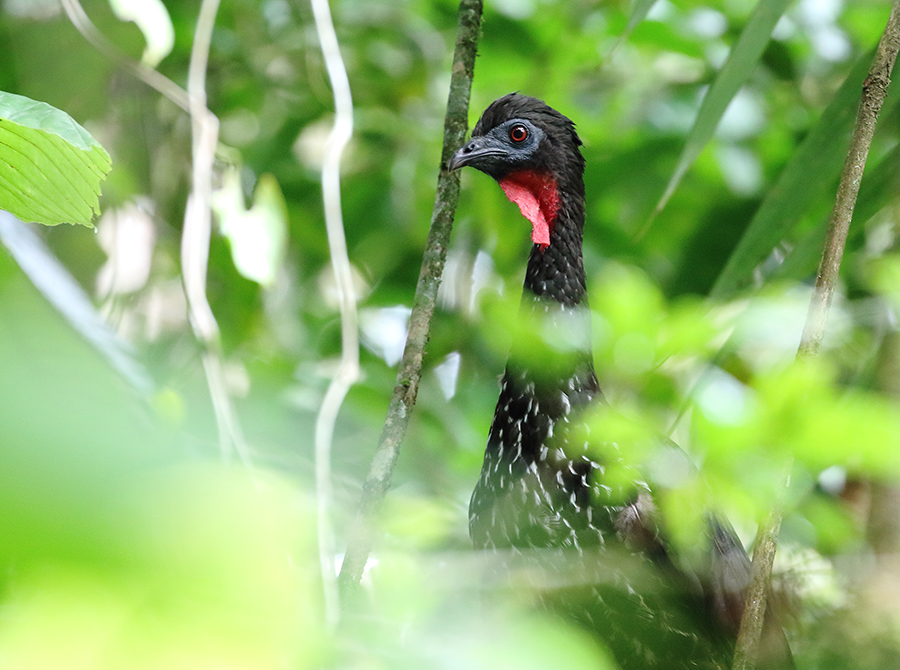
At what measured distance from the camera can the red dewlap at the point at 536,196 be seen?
2234mm

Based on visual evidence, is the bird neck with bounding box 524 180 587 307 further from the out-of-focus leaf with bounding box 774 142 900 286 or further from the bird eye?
the out-of-focus leaf with bounding box 774 142 900 286

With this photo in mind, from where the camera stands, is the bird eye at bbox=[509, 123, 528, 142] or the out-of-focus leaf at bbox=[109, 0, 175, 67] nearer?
the out-of-focus leaf at bbox=[109, 0, 175, 67]

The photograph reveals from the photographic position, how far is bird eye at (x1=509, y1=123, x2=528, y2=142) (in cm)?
226

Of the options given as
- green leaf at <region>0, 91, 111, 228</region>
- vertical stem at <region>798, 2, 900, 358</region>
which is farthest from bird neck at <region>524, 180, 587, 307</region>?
green leaf at <region>0, 91, 111, 228</region>

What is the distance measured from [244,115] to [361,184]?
34.4 inches

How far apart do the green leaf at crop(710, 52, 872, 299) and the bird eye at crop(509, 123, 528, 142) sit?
27.3 inches

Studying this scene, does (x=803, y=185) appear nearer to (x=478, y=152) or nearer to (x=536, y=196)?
(x=536, y=196)

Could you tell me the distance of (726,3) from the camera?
318cm

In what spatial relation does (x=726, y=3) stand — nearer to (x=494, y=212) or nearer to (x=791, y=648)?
(x=494, y=212)

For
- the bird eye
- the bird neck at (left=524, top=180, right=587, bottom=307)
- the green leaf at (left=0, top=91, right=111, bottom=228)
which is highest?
the bird eye

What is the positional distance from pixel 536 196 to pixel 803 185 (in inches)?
28.0

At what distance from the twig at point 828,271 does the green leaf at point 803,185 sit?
14.8 inches

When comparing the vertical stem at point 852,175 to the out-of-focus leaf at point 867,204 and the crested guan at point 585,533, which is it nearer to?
the out-of-focus leaf at point 867,204

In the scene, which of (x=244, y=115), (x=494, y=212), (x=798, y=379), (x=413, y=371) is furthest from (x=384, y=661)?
(x=244, y=115)
